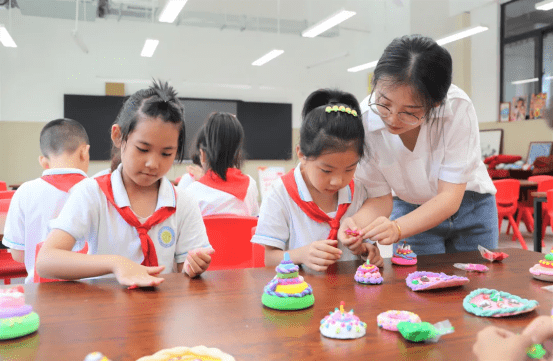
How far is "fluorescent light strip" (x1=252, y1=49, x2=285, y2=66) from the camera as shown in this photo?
762 centimetres

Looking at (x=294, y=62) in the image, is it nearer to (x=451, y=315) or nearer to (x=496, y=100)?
(x=496, y=100)

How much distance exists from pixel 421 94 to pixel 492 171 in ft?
20.7

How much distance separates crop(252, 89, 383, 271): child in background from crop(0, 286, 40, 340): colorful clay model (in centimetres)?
68

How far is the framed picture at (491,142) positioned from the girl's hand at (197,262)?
25.2 ft

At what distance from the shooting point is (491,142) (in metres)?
7.82

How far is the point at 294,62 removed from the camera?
9.43 meters

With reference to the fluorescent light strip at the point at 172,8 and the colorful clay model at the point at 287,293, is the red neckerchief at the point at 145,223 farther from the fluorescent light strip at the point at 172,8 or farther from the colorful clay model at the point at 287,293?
the fluorescent light strip at the point at 172,8

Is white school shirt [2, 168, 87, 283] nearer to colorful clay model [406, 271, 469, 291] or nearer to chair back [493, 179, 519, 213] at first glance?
colorful clay model [406, 271, 469, 291]

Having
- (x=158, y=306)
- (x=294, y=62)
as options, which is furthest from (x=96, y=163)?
(x=158, y=306)

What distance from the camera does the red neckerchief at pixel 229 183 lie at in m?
2.56

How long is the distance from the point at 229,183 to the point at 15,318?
191 centimetres

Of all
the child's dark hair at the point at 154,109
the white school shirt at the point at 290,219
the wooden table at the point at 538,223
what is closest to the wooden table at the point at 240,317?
the white school shirt at the point at 290,219

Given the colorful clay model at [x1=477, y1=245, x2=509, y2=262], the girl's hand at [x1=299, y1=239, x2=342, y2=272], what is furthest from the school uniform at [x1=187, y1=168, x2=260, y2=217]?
the colorful clay model at [x1=477, y1=245, x2=509, y2=262]

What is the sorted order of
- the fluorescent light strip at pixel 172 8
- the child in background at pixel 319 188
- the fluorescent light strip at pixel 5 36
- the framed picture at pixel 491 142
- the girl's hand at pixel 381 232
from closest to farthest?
the girl's hand at pixel 381 232, the child in background at pixel 319 188, the fluorescent light strip at pixel 172 8, the fluorescent light strip at pixel 5 36, the framed picture at pixel 491 142
